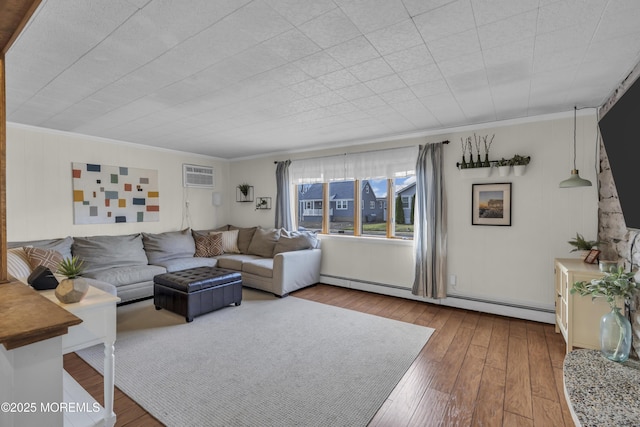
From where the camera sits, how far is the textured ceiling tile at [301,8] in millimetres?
1549

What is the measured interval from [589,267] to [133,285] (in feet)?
16.4

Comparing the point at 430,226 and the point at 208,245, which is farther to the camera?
the point at 208,245

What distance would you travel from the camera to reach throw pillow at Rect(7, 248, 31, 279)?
309 cm

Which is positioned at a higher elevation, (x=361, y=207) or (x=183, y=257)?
(x=361, y=207)

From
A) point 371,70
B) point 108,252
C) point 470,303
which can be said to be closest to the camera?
point 371,70

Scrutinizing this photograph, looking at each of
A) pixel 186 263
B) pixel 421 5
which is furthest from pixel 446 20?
pixel 186 263

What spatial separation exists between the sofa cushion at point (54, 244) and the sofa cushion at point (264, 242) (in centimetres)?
253

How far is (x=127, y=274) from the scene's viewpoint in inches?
155

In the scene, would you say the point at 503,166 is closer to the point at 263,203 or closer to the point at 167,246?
the point at 263,203

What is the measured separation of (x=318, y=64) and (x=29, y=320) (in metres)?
2.10

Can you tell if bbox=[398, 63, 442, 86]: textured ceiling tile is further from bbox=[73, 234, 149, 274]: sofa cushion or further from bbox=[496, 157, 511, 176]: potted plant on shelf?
bbox=[73, 234, 149, 274]: sofa cushion

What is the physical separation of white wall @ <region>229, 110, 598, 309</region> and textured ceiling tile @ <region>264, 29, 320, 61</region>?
2.61m

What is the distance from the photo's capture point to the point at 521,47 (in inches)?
77.7

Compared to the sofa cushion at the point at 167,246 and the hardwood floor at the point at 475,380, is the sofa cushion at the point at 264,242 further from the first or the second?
the hardwood floor at the point at 475,380
